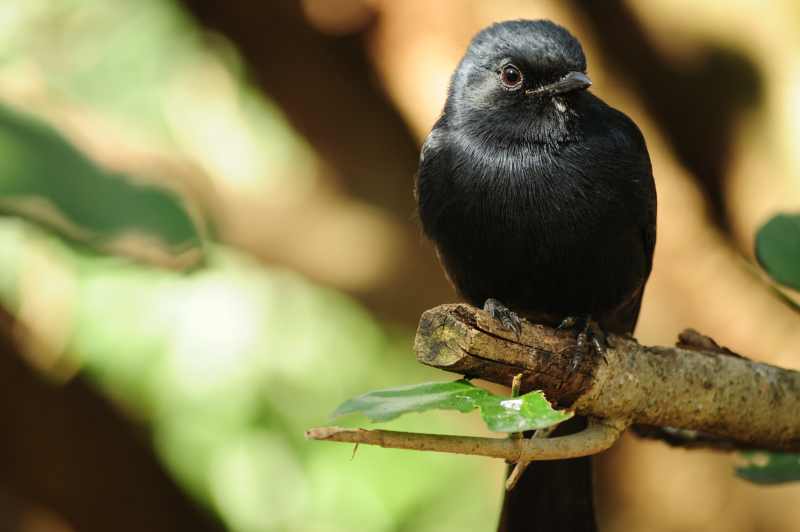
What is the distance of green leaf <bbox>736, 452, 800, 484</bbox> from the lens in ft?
7.74

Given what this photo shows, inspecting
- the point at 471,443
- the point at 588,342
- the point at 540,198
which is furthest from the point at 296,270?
the point at 471,443

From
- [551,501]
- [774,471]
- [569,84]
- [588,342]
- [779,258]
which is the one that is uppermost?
[569,84]

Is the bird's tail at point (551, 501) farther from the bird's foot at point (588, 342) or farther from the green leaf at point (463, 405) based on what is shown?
the green leaf at point (463, 405)

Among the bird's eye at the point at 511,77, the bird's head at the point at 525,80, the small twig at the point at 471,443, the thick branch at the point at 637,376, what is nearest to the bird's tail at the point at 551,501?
the thick branch at the point at 637,376

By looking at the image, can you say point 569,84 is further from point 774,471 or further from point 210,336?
point 210,336

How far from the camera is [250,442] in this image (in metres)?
4.15

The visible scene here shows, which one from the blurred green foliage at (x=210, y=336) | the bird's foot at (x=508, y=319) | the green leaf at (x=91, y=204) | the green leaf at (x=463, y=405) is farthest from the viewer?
the blurred green foliage at (x=210, y=336)

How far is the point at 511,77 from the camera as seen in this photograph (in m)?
2.83

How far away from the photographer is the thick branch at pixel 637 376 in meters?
2.04

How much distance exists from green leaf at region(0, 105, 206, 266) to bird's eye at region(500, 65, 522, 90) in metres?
0.89

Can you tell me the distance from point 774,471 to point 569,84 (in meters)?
1.04

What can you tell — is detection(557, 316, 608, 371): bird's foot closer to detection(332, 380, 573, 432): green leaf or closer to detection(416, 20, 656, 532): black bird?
detection(416, 20, 656, 532): black bird

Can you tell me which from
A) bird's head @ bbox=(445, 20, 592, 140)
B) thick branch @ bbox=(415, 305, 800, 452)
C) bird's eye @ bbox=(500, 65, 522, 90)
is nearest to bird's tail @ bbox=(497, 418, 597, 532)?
thick branch @ bbox=(415, 305, 800, 452)

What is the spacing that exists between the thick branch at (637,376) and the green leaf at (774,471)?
103 mm
